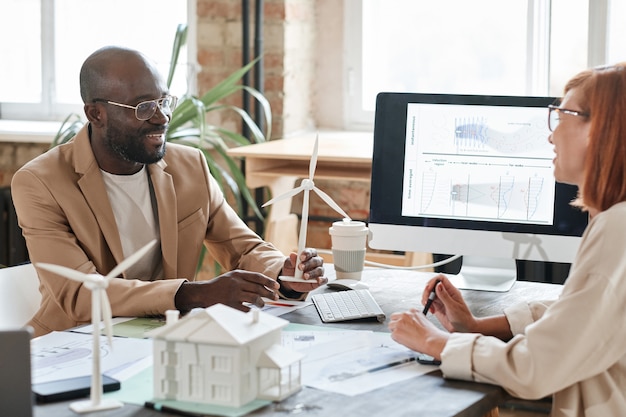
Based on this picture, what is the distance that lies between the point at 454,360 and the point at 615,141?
465 millimetres

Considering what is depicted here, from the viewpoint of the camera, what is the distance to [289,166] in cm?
379

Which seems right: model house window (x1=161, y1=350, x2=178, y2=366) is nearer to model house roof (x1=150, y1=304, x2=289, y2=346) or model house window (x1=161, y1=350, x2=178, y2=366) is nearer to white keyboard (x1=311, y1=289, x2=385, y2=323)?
model house roof (x1=150, y1=304, x2=289, y2=346)

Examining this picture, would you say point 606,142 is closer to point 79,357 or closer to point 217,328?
point 217,328

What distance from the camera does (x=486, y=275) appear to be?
7.95 feet

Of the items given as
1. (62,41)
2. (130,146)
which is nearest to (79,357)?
(130,146)

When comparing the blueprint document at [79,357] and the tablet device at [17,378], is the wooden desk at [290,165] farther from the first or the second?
the tablet device at [17,378]

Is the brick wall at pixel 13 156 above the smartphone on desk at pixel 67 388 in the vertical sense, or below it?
above

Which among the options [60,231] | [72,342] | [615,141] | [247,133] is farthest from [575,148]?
[247,133]

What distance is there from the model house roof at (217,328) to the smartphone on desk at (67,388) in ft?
0.46

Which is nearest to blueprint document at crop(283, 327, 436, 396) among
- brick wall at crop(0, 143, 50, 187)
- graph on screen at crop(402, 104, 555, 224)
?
graph on screen at crop(402, 104, 555, 224)

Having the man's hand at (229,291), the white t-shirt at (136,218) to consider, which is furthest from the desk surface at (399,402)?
the white t-shirt at (136,218)

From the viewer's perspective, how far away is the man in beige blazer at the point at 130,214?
2.06 metres

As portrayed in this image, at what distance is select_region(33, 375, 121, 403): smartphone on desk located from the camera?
150 centimetres

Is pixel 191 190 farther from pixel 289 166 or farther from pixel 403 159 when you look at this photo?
pixel 289 166
